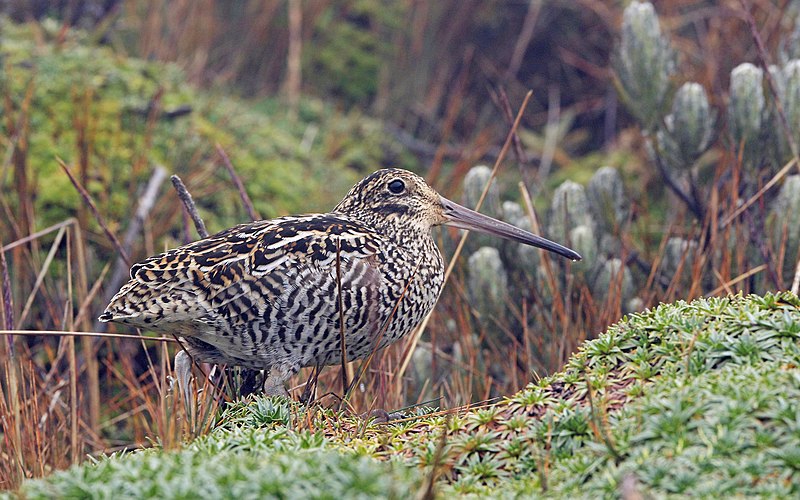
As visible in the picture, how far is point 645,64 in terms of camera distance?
16.9ft

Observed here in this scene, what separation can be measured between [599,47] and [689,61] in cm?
86

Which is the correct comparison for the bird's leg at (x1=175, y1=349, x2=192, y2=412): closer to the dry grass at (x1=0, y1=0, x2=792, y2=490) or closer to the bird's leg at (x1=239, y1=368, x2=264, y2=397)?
the dry grass at (x1=0, y1=0, x2=792, y2=490)

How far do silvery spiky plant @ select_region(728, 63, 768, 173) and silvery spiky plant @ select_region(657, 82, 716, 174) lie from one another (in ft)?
0.41

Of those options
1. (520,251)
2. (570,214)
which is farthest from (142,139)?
(570,214)

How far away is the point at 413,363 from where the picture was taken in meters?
4.44

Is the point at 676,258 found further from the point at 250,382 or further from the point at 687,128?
the point at 250,382

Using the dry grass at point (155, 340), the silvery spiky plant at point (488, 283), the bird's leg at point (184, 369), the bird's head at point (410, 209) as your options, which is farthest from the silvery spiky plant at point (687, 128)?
the bird's leg at point (184, 369)

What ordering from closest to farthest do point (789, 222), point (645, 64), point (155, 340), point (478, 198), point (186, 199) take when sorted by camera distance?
point (155, 340) < point (186, 199) < point (789, 222) < point (478, 198) < point (645, 64)

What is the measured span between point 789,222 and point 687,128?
27.2 inches

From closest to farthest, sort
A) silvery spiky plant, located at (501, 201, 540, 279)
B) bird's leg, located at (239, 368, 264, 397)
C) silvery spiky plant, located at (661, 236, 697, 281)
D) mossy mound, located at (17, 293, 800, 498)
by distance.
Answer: mossy mound, located at (17, 293, 800, 498), bird's leg, located at (239, 368, 264, 397), silvery spiky plant, located at (661, 236, 697, 281), silvery spiky plant, located at (501, 201, 540, 279)

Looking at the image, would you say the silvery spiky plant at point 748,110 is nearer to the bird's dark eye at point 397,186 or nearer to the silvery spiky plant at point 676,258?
the silvery spiky plant at point 676,258

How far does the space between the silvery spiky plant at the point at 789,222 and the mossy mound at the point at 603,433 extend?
5.95 feet

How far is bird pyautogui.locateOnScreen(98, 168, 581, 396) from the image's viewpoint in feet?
10.6

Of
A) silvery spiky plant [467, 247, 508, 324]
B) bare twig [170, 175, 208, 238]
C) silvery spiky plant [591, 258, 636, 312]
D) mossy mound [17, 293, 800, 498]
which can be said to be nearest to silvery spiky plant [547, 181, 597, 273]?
silvery spiky plant [591, 258, 636, 312]
